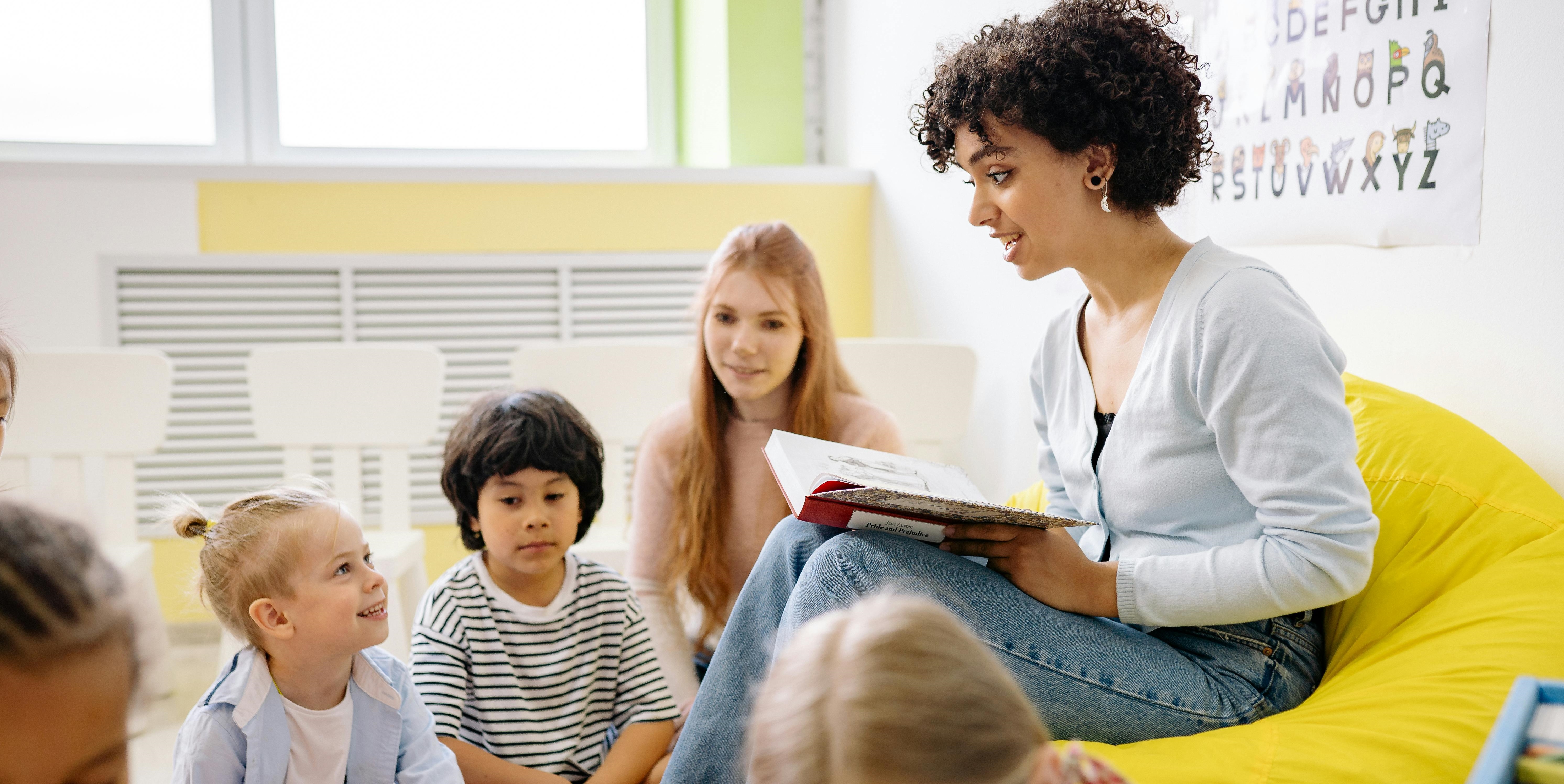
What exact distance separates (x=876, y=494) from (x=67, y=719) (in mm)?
653

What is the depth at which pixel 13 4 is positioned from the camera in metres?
2.96

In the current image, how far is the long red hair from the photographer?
63.9 inches

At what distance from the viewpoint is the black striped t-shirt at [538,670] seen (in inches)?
→ 54.1

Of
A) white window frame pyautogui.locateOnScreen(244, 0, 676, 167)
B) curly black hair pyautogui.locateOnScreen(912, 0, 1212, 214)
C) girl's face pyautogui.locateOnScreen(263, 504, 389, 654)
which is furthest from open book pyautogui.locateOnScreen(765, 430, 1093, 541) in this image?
white window frame pyautogui.locateOnScreen(244, 0, 676, 167)

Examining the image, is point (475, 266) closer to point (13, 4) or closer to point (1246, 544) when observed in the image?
point (13, 4)

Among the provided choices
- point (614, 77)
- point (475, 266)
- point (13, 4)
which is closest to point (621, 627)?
point (475, 266)

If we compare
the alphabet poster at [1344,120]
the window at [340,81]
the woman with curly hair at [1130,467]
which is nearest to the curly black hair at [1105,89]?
the woman with curly hair at [1130,467]

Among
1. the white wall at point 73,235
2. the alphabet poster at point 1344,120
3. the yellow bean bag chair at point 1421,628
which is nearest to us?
the yellow bean bag chair at point 1421,628

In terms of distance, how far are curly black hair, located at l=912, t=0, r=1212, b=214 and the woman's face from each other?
13mm

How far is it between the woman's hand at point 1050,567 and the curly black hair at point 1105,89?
1.19 feet

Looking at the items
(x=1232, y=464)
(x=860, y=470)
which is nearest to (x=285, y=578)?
(x=860, y=470)

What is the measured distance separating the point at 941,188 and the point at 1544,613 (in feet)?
5.95

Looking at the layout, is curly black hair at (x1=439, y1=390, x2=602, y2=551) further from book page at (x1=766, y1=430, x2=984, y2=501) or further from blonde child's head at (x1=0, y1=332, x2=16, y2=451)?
blonde child's head at (x1=0, y1=332, x2=16, y2=451)

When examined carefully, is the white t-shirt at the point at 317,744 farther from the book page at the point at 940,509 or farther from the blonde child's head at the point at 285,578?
the book page at the point at 940,509
